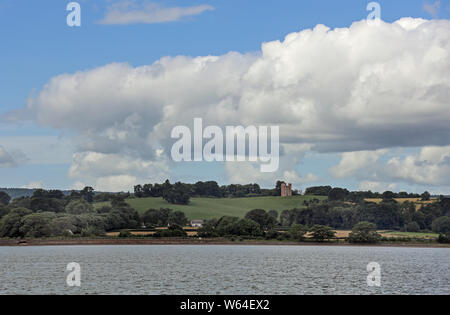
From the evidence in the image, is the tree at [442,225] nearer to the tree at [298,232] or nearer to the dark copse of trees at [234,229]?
the tree at [298,232]

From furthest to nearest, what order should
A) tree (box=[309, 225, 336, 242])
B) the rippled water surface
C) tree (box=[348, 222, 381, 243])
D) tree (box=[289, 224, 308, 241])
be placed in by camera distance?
tree (box=[289, 224, 308, 241])
tree (box=[309, 225, 336, 242])
tree (box=[348, 222, 381, 243])
the rippled water surface

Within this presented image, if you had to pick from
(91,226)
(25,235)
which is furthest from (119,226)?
(25,235)

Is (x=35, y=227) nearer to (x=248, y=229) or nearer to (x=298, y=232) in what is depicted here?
(x=248, y=229)

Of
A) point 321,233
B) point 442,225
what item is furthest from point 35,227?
point 442,225

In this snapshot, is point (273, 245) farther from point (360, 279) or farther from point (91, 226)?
point (360, 279)

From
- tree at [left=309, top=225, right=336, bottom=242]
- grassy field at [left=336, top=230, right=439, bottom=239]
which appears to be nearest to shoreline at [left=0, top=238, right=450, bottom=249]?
tree at [left=309, top=225, right=336, bottom=242]

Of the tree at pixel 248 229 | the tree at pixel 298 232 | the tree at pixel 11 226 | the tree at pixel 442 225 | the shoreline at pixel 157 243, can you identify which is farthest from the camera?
the tree at pixel 442 225

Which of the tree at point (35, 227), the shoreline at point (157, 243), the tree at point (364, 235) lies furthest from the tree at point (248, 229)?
the tree at point (35, 227)

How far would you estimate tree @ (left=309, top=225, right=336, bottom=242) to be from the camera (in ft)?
572

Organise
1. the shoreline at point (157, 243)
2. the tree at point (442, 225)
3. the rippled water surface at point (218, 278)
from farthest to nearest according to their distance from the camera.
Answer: the tree at point (442, 225), the shoreline at point (157, 243), the rippled water surface at point (218, 278)

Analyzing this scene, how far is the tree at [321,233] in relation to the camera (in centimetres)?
17444

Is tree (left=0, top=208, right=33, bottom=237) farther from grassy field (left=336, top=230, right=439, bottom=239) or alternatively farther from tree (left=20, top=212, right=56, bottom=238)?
grassy field (left=336, top=230, right=439, bottom=239)

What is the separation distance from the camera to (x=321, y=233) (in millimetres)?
174500
